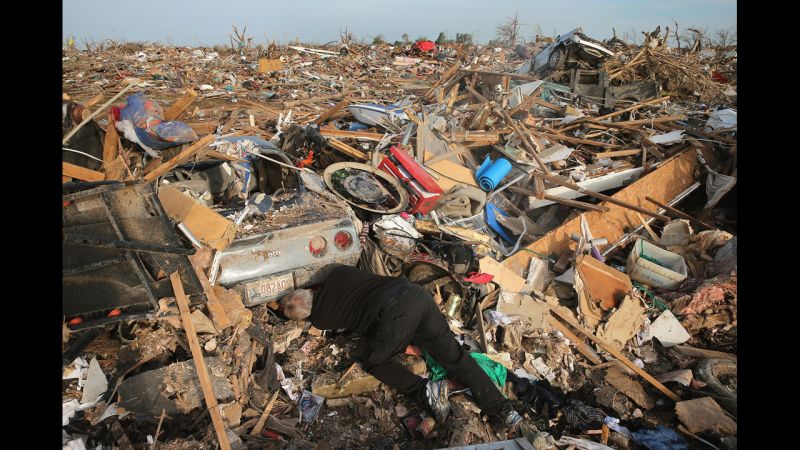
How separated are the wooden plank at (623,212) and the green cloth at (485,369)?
165 centimetres

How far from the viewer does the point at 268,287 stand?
450 centimetres

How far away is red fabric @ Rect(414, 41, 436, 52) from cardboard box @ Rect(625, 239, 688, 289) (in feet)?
46.3

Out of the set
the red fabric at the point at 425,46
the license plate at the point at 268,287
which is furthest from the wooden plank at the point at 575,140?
the red fabric at the point at 425,46

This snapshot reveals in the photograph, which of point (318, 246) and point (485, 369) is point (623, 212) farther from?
point (318, 246)

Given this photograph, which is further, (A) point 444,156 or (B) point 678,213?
(A) point 444,156

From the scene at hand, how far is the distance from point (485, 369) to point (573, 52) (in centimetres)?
926

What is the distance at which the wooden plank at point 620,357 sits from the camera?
4504mm

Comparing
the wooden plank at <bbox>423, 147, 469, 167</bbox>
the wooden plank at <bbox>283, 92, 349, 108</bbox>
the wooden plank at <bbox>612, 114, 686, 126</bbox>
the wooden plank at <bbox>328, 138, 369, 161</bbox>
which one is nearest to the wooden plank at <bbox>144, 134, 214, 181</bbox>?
the wooden plank at <bbox>328, 138, 369, 161</bbox>

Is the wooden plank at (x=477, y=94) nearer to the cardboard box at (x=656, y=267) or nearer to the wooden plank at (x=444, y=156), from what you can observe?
the wooden plank at (x=444, y=156)

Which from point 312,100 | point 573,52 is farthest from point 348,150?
point 573,52

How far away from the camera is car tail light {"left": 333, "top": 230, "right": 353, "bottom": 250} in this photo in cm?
488

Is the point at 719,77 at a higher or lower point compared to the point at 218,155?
higher

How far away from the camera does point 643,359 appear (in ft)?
16.6
